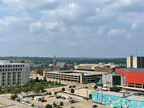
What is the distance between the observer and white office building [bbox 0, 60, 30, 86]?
100250mm

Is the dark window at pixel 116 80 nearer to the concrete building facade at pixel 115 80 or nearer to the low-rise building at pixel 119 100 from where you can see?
the concrete building facade at pixel 115 80

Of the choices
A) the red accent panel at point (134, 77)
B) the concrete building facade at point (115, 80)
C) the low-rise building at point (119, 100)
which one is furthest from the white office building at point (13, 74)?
the low-rise building at point (119, 100)

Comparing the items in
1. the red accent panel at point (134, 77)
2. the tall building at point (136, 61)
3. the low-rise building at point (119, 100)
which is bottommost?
the low-rise building at point (119, 100)

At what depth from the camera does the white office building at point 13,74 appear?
10025 cm

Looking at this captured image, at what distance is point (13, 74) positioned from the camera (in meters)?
104

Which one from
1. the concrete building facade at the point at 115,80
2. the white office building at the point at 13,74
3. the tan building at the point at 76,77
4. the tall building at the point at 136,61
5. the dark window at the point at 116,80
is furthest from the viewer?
the tall building at the point at 136,61

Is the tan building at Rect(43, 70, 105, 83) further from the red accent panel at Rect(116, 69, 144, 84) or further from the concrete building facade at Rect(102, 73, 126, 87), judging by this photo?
the red accent panel at Rect(116, 69, 144, 84)

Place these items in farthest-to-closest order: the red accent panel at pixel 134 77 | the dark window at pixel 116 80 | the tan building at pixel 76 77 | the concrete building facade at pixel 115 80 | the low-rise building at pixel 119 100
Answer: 1. the tan building at pixel 76 77
2. the dark window at pixel 116 80
3. the concrete building facade at pixel 115 80
4. the red accent panel at pixel 134 77
5. the low-rise building at pixel 119 100

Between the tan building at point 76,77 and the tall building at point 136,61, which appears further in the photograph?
the tall building at point 136,61

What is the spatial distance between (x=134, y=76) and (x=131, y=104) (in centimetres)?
3766

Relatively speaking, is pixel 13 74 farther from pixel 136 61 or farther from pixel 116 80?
pixel 136 61

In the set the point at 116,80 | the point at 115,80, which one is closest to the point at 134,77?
the point at 116,80

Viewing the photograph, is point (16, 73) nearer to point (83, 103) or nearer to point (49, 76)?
point (49, 76)

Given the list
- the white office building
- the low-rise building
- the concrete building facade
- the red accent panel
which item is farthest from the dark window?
the white office building
